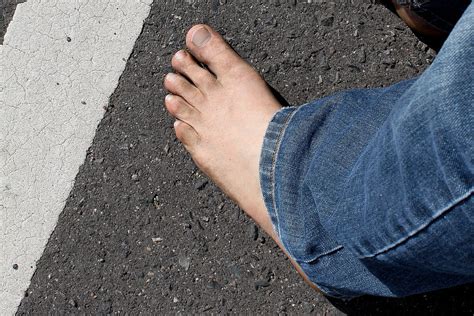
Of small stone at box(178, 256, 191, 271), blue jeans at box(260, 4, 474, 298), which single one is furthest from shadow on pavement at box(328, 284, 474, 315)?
small stone at box(178, 256, 191, 271)

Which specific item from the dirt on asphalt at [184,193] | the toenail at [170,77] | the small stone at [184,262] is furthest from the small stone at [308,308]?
the toenail at [170,77]

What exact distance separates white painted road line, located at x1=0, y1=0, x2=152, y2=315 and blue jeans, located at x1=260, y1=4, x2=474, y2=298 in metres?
0.69

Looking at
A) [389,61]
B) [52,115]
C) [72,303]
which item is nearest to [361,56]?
[389,61]

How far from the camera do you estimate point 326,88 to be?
1.93 meters

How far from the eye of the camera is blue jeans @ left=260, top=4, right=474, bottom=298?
107cm

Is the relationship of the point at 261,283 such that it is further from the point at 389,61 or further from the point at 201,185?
the point at 389,61

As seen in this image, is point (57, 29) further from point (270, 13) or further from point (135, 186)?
point (270, 13)

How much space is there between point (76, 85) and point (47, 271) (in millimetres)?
678

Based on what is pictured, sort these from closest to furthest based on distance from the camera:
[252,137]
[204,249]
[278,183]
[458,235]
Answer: [458,235]
[278,183]
[252,137]
[204,249]

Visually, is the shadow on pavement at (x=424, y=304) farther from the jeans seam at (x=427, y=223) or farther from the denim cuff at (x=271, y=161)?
the jeans seam at (x=427, y=223)

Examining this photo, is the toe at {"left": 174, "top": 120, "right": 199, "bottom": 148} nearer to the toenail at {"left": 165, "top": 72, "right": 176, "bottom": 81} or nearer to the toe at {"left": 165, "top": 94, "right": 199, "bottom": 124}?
the toe at {"left": 165, "top": 94, "right": 199, "bottom": 124}

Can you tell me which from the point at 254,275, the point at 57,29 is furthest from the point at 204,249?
the point at 57,29

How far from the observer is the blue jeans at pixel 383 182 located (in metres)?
1.07

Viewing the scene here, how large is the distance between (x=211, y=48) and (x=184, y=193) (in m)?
0.51
